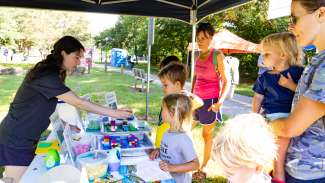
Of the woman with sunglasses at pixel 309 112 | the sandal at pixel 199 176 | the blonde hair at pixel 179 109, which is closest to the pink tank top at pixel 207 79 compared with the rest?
the sandal at pixel 199 176

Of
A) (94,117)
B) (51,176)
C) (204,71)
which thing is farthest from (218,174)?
(51,176)

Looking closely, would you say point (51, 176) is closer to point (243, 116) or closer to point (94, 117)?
point (243, 116)

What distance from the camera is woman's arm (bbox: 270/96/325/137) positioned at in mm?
1090

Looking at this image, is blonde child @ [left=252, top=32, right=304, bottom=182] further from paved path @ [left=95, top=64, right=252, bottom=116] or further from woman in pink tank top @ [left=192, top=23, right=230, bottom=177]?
paved path @ [left=95, top=64, right=252, bottom=116]

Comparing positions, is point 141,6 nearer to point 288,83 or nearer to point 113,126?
point 113,126

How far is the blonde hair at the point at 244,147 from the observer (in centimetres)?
101

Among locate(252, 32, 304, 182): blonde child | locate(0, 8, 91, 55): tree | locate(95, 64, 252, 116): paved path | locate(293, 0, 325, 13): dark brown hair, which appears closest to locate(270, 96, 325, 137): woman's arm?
locate(293, 0, 325, 13): dark brown hair

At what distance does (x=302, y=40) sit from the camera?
46.7 inches

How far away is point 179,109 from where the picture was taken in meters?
1.91

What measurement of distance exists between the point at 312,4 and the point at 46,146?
168 centimetres

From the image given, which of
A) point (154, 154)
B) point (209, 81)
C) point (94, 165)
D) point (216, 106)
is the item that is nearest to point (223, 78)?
point (209, 81)

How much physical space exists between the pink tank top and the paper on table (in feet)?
4.80

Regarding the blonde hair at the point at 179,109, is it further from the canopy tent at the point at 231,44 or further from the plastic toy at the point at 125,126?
the canopy tent at the point at 231,44

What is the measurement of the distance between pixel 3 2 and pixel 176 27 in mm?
16210
